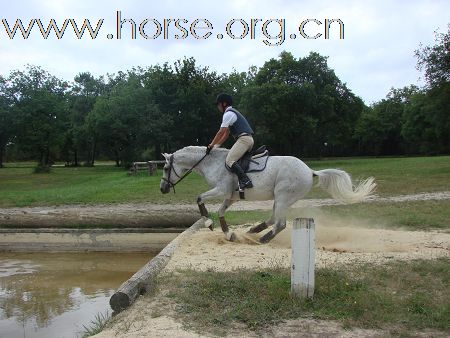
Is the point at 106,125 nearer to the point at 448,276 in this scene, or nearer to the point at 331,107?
the point at 331,107

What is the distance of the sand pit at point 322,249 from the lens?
6.51m

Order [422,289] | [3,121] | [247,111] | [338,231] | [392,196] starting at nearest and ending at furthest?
1. [422,289]
2. [338,231]
3. [392,196]
4. [247,111]
5. [3,121]

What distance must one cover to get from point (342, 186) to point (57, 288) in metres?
5.22

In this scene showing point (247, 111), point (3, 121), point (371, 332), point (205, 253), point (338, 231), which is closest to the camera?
point (371, 332)

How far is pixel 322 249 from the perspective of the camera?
7.54 meters

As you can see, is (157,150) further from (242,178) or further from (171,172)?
(242,178)

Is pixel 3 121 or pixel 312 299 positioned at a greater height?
pixel 3 121

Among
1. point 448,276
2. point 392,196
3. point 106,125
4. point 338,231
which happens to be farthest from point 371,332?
point 106,125

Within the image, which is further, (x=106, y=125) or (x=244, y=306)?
(x=106, y=125)

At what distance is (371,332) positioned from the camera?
13.4ft

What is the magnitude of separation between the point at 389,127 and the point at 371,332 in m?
69.1

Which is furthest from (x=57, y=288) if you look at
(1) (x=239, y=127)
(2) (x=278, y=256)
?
(1) (x=239, y=127)

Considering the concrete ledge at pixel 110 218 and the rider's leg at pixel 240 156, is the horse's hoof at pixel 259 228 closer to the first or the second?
the rider's leg at pixel 240 156

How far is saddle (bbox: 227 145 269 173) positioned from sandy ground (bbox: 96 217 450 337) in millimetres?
1281
